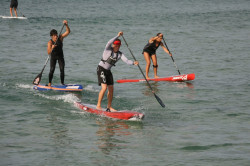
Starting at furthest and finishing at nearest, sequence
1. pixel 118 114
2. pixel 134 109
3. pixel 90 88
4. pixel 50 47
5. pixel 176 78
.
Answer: pixel 176 78, pixel 90 88, pixel 50 47, pixel 134 109, pixel 118 114

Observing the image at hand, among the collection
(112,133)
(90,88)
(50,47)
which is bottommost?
(90,88)

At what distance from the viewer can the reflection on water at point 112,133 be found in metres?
11.2

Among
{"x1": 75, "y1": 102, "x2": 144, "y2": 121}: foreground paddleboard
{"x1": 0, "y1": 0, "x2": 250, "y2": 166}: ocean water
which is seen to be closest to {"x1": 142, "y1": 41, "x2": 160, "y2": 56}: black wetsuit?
{"x1": 0, "y1": 0, "x2": 250, "y2": 166}: ocean water

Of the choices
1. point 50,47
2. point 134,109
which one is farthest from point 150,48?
point 134,109

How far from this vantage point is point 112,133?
1216cm

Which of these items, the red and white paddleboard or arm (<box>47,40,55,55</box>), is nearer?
arm (<box>47,40,55,55</box>)

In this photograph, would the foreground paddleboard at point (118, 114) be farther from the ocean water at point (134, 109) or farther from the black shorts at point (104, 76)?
the black shorts at point (104, 76)

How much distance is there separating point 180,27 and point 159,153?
107ft

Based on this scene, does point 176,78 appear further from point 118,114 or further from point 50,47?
point 118,114

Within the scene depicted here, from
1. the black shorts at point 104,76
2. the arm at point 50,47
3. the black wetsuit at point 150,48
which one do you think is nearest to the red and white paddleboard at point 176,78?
the black wetsuit at point 150,48

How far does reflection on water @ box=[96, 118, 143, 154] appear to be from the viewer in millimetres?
11172

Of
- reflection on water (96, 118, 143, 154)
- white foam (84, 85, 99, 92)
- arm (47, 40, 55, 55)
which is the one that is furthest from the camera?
white foam (84, 85, 99, 92)

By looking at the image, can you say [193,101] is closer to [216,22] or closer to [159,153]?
[159,153]

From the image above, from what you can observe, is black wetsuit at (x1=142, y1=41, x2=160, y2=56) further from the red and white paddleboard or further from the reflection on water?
the reflection on water
